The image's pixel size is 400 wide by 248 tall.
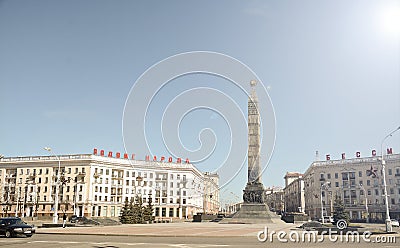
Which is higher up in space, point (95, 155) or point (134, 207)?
point (95, 155)

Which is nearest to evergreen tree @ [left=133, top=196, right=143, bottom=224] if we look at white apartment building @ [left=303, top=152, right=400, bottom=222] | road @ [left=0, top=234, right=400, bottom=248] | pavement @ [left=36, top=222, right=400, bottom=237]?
pavement @ [left=36, top=222, right=400, bottom=237]

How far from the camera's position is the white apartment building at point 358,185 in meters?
77.2

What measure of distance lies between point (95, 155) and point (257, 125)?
45787 millimetres

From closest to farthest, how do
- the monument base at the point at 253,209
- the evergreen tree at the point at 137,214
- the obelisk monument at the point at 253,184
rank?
1. the monument base at the point at 253,209
2. the obelisk monument at the point at 253,184
3. the evergreen tree at the point at 137,214

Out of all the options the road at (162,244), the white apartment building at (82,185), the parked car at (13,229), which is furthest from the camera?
the white apartment building at (82,185)

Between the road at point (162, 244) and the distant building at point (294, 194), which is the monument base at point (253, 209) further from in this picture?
the distant building at point (294, 194)

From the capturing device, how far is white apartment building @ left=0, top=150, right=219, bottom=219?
79.6 m

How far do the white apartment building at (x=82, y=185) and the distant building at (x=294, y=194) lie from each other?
38.8 meters

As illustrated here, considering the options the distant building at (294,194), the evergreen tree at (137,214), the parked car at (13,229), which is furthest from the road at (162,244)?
the distant building at (294,194)

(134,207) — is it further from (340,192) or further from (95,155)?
(340,192)

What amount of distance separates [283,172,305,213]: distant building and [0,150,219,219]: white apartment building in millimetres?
38801

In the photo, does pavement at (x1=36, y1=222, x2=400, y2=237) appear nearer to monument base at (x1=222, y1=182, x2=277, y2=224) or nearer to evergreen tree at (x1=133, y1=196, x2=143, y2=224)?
monument base at (x1=222, y1=182, x2=277, y2=224)

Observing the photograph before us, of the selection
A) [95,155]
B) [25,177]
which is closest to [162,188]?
[95,155]

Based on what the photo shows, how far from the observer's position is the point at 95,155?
81.5 meters
